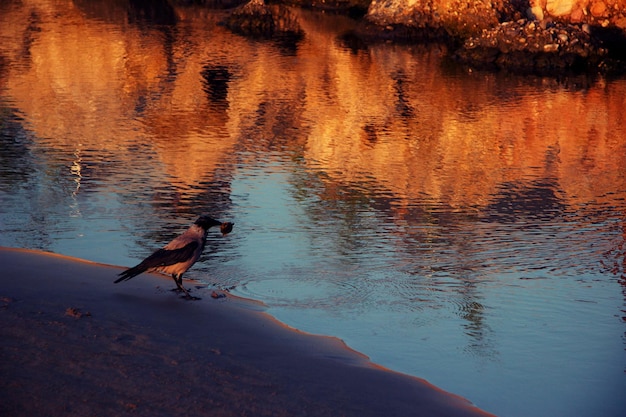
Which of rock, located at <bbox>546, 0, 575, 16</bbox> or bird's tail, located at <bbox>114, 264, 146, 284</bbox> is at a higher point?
rock, located at <bbox>546, 0, 575, 16</bbox>

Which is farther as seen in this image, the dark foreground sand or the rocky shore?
the rocky shore

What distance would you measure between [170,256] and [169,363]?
6.05 ft

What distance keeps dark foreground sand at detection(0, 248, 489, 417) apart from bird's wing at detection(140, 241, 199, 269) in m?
0.28

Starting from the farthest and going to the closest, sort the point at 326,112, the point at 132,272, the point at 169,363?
1. the point at 326,112
2. the point at 132,272
3. the point at 169,363

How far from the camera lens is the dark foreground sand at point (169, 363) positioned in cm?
573

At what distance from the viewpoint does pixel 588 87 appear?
76.8ft

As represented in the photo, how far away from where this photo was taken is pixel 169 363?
20.8 ft

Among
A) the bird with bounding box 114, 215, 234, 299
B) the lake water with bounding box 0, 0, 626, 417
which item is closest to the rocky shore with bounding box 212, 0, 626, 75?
the lake water with bounding box 0, 0, 626, 417

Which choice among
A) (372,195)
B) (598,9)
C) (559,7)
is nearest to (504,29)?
(559,7)

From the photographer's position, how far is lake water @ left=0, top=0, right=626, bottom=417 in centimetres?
786

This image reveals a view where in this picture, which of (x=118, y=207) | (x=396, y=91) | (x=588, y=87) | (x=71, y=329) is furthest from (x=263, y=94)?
(x=71, y=329)

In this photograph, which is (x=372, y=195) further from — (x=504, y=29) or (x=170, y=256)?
(x=504, y=29)

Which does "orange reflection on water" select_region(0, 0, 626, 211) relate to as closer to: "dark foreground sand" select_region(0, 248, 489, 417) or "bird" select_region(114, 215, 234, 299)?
"bird" select_region(114, 215, 234, 299)

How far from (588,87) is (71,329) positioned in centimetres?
1882
